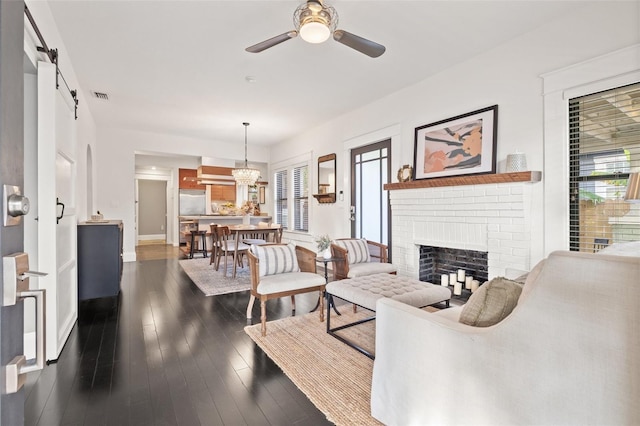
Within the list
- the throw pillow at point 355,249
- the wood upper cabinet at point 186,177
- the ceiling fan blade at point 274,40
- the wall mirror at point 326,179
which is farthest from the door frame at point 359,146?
the wood upper cabinet at point 186,177

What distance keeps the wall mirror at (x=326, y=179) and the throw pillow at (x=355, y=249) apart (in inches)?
78.3

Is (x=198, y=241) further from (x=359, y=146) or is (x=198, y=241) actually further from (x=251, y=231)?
(x=359, y=146)

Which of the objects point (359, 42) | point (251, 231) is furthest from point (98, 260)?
A: point (359, 42)

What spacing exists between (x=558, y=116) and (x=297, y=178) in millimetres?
5195

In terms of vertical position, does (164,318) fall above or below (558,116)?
below

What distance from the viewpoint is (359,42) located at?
2.45 meters

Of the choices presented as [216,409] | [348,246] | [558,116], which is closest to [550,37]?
[558,116]

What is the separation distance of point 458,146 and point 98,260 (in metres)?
4.51

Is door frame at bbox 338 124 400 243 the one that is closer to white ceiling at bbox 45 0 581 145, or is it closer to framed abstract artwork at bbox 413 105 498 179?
framed abstract artwork at bbox 413 105 498 179

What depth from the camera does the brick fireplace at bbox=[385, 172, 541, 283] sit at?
296 cm

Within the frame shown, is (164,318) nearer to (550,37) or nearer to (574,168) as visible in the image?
(574,168)

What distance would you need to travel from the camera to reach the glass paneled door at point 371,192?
4.75 meters

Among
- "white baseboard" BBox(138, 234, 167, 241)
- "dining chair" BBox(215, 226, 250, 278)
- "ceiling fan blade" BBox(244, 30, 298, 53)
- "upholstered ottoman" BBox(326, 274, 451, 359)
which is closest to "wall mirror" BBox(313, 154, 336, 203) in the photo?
"dining chair" BBox(215, 226, 250, 278)

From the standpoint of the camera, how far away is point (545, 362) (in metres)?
1.04
